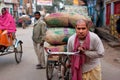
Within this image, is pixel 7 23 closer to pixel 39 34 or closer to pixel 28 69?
pixel 39 34

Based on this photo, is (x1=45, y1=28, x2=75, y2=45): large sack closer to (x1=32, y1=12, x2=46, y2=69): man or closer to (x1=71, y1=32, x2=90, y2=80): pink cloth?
(x1=32, y1=12, x2=46, y2=69): man

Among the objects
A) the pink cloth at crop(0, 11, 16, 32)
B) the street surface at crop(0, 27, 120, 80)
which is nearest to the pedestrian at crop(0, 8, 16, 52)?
the pink cloth at crop(0, 11, 16, 32)

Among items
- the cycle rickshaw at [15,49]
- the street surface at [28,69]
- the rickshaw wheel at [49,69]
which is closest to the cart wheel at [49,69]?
the rickshaw wheel at [49,69]

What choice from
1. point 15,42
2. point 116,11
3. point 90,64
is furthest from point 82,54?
point 116,11

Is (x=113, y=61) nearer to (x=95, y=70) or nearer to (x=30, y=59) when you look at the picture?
(x=30, y=59)

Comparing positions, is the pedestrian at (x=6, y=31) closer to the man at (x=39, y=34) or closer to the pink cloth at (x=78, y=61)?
the man at (x=39, y=34)

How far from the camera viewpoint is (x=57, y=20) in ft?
24.2

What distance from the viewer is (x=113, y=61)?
1047 centimetres

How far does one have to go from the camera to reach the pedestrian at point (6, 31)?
28.8 feet

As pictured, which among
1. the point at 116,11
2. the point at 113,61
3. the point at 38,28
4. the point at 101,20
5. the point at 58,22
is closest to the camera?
the point at 58,22

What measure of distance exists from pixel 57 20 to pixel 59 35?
16.6 inches

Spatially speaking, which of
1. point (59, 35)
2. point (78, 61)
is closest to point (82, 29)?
point (78, 61)

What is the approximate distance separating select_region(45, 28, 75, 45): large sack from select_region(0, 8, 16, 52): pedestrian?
1946 mm

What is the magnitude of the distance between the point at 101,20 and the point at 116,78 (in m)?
16.3
